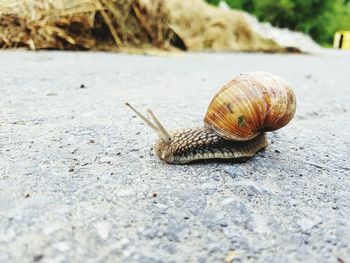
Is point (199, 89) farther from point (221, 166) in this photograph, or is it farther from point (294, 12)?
point (294, 12)

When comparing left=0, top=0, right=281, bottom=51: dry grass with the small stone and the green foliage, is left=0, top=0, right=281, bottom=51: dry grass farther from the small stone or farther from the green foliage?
the green foliage

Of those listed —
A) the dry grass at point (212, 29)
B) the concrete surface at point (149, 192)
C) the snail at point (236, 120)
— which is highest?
the snail at point (236, 120)

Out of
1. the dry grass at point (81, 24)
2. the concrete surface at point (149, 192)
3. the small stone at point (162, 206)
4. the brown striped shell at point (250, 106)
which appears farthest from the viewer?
the dry grass at point (81, 24)

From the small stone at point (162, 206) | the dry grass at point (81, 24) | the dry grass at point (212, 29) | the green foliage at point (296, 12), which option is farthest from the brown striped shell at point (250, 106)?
the green foliage at point (296, 12)

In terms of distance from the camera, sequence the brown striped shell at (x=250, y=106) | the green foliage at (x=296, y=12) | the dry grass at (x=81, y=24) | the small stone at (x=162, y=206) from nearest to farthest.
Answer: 1. the small stone at (x=162, y=206)
2. the brown striped shell at (x=250, y=106)
3. the dry grass at (x=81, y=24)
4. the green foliage at (x=296, y=12)

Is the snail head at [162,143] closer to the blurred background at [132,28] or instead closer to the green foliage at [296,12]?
the blurred background at [132,28]

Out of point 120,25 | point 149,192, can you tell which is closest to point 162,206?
point 149,192

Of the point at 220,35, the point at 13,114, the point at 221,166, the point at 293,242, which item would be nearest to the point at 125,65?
the point at 13,114
